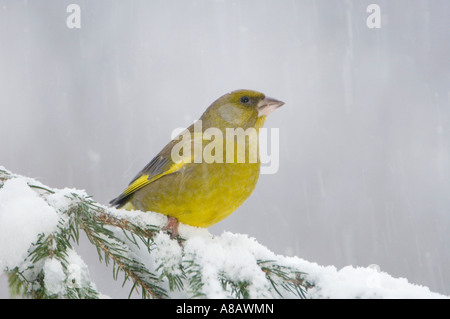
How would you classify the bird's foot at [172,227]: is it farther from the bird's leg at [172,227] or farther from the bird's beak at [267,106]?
the bird's beak at [267,106]

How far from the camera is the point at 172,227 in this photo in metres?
2.00

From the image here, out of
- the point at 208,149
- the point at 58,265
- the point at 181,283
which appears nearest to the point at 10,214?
the point at 58,265

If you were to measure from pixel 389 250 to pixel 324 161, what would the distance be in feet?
5.66

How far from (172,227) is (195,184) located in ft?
1.17

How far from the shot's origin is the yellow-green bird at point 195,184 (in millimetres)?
2281

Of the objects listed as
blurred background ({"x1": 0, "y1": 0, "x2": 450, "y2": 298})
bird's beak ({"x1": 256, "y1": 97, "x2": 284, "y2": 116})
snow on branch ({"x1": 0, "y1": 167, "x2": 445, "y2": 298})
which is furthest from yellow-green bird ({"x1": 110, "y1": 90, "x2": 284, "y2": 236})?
blurred background ({"x1": 0, "y1": 0, "x2": 450, "y2": 298})

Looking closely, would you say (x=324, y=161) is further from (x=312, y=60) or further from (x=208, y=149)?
(x=208, y=149)

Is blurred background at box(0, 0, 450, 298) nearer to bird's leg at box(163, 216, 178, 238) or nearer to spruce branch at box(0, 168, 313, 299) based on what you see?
bird's leg at box(163, 216, 178, 238)

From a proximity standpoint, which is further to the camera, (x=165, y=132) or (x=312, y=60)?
(x=312, y=60)

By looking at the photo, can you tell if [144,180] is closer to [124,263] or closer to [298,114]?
[124,263]

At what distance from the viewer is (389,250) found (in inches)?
255

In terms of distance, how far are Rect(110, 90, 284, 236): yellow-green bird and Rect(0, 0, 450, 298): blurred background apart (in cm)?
288
